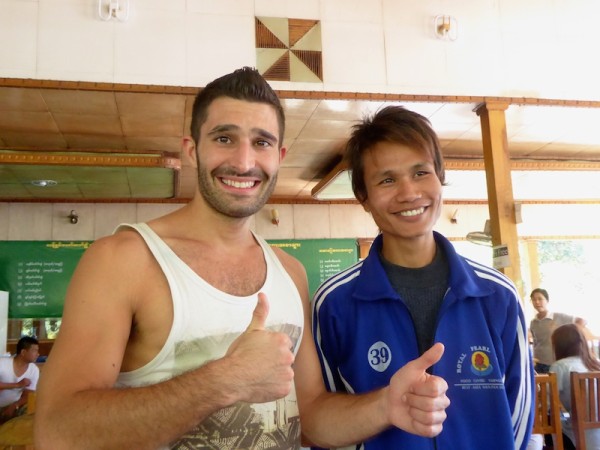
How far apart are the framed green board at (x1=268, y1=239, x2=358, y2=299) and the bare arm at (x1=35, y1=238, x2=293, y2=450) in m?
7.83

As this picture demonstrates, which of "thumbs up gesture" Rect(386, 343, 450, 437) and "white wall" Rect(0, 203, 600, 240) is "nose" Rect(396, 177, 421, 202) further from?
"white wall" Rect(0, 203, 600, 240)

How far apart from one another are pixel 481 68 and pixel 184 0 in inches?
103

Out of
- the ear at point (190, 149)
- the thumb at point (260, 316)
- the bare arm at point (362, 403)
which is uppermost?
the ear at point (190, 149)

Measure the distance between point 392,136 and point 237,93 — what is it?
0.60 meters

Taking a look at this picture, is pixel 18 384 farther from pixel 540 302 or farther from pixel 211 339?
pixel 540 302

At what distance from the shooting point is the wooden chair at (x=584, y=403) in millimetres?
3373

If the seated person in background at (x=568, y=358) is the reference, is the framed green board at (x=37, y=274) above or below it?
above

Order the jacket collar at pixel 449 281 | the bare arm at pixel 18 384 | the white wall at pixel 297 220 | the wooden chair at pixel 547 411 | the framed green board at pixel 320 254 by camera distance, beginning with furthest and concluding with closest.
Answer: the framed green board at pixel 320 254, the white wall at pixel 297 220, the bare arm at pixel 18 384, the wooden chair at pixel 547 411, the jacket collar at pixel 449 281

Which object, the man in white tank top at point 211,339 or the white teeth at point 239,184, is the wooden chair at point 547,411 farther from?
the white teeth at point 239,184

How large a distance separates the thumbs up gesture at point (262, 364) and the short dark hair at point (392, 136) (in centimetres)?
89

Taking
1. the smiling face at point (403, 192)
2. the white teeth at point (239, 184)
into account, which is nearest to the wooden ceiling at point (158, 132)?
the smiling face at point (403, 192)

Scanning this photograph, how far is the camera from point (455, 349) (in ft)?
5.51

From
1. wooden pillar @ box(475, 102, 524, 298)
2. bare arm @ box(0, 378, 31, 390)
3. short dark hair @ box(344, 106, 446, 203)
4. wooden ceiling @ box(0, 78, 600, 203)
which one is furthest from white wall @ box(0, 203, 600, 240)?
short dark hair @ box(344, 106, 446, 203)

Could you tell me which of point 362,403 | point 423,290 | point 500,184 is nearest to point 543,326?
point 500,184
